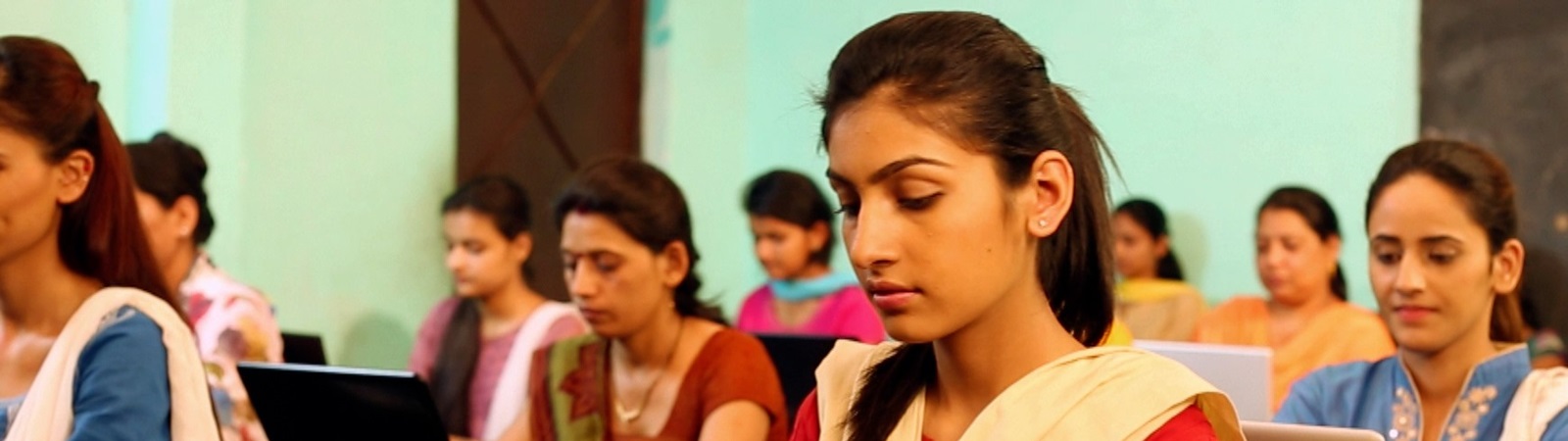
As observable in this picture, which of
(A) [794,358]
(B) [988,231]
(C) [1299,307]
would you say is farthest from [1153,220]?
(B) [988,231]

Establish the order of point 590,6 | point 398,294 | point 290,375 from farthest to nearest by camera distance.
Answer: point 590,6 < point 398,294 < point 290,375

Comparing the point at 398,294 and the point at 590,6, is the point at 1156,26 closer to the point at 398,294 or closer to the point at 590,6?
the point at 590,6

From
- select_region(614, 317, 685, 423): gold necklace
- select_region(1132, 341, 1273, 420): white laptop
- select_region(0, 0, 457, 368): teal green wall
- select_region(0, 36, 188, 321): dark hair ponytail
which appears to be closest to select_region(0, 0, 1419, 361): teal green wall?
select_region(0, 0, 457, 368): teal green wall

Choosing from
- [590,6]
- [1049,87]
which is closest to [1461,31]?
[590,6]

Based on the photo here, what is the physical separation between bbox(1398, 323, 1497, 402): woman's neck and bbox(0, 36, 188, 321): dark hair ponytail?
5.58ft

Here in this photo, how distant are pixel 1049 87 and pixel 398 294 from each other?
12.6 feet

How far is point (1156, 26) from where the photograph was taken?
4996 millimetres

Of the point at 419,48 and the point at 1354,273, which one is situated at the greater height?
the point at 419,48

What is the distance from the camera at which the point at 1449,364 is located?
8.70ft

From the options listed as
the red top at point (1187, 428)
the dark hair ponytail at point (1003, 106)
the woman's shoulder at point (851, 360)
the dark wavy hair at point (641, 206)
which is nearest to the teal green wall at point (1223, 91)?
the dark wavy hair at point (641, 206)

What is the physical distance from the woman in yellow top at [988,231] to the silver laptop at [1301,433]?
1.40 feet

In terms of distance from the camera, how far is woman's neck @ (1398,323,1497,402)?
104 inches

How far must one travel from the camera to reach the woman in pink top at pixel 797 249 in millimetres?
5078

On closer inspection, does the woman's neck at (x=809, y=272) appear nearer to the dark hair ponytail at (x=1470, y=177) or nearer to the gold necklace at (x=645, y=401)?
the gold necklace at (x=645, y=401)
